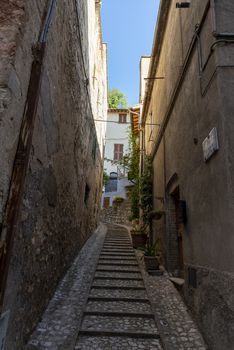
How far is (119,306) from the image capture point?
335 cm

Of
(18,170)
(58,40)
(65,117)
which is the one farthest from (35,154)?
(58,40)

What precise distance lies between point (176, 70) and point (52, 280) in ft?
14.8

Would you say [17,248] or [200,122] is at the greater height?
[200,122]

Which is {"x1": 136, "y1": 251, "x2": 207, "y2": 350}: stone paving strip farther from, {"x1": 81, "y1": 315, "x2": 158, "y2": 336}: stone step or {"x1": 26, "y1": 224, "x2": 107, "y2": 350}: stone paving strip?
{"x1": 26, "y1": 224, "x2": 107, "y2": 350}: stone paving strip

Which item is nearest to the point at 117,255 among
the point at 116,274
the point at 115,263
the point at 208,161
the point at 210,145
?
the point at 115,263

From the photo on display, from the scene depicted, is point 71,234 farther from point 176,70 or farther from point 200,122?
point 176,70

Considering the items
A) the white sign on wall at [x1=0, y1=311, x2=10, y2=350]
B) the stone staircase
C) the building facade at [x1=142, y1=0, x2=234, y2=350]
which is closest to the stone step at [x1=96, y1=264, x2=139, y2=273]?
the stone staircase

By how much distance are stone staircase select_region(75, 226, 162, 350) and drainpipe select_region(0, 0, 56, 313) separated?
1423mm

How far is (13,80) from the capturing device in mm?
1818

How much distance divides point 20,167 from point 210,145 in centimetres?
202

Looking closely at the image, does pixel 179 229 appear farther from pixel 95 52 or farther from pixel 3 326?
pixel 95 52

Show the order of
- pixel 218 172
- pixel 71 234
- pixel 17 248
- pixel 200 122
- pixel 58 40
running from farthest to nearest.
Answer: pixel 71 234 < pixel 58 40 < pixel 200 122 < pixel 218 172 < pixel 17 248

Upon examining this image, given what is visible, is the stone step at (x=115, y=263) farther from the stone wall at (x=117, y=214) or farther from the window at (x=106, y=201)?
the window at (x=106, y=201)

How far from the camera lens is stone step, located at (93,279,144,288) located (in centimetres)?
405
